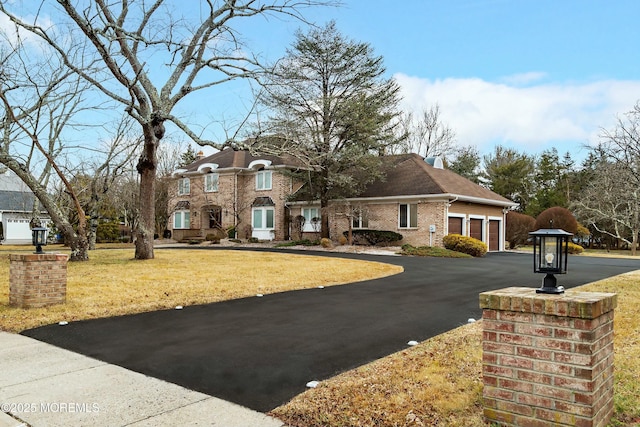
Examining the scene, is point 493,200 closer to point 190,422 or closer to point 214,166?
point 214,166

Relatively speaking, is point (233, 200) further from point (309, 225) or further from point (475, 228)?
point (475, 228)

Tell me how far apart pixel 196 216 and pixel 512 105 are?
25.4 m

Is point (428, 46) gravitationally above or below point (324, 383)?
above

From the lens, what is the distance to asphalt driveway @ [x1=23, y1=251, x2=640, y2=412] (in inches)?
179

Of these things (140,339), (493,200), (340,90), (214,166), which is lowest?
(140,339)

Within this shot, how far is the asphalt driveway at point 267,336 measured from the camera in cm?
454

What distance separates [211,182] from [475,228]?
66.8ft

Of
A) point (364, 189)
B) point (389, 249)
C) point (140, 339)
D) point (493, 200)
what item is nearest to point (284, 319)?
point (140, 339)

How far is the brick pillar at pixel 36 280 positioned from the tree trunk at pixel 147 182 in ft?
27.4

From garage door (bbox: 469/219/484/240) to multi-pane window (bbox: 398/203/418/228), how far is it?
139 inches

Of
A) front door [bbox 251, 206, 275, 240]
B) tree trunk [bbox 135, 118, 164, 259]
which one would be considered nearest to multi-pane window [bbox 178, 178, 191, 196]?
front door [bbox 251, 206, 275, 240]

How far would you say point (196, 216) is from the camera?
38.0 m

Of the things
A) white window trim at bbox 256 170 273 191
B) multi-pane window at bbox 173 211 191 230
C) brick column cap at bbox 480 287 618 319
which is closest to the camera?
brick column cap at bbox 480 287 618 319

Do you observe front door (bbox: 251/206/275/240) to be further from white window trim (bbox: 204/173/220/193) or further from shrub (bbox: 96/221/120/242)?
shrub (bbox: 96/221/120/242)
